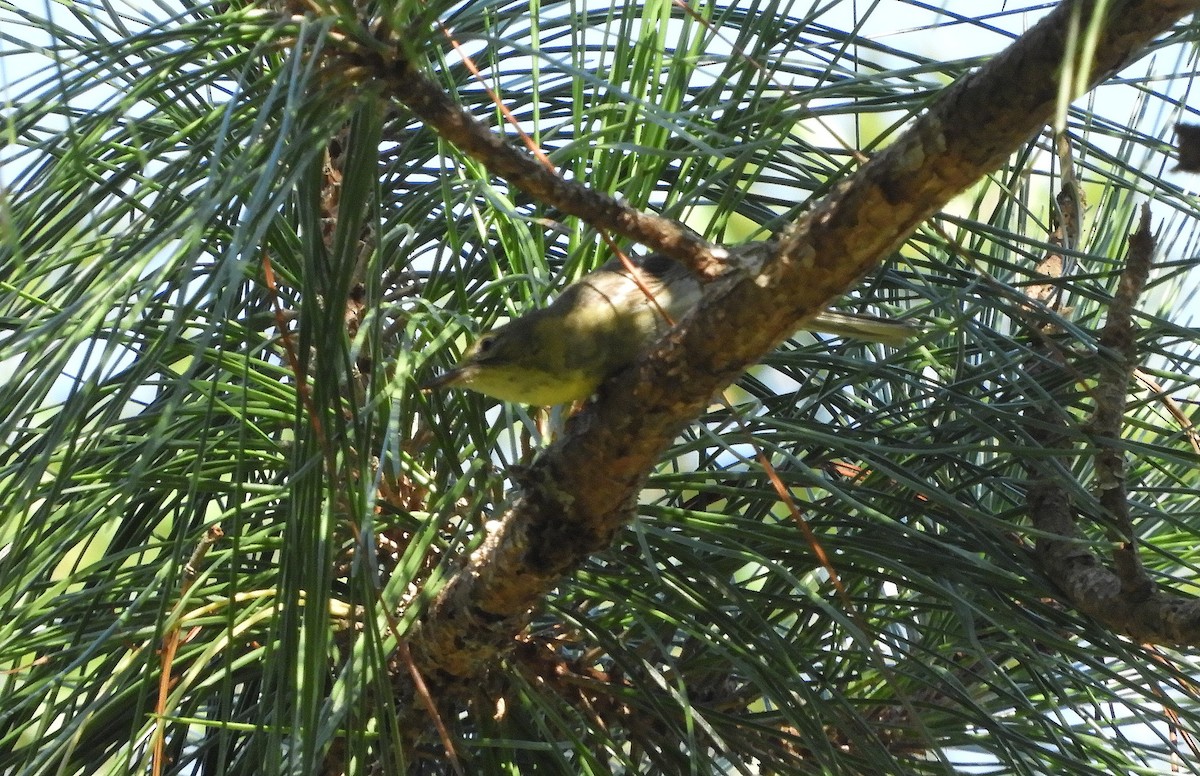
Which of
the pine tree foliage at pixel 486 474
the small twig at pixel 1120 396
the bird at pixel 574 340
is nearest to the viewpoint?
the pine tree foliage at pixel 486 474

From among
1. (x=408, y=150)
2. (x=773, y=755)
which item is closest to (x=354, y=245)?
(x=408, y=150)

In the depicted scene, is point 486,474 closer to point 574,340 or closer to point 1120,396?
point 574,340

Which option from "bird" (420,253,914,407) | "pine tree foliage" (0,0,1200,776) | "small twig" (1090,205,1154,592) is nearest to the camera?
"pine tree foliage" (0,0,1200,776)

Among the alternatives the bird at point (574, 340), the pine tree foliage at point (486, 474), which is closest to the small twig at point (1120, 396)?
the pine tree foliage at point (486, 474)

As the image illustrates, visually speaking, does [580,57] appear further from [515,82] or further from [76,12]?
[76,12]

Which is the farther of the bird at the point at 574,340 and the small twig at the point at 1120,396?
the bird at the point at 574,340

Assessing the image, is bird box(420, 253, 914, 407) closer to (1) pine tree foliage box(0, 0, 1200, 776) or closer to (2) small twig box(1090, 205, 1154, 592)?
(1) pine tree foliage box(0, 0, 1200, 776)

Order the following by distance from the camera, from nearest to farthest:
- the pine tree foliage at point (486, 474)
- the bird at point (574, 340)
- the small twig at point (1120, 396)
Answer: the pine tree foliage at point (486, 474) → the small twig at point (1120, 396) → the bird at point (574, 340)

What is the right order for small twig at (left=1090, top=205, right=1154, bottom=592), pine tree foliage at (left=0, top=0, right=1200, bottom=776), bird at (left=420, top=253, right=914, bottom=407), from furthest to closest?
1. bird at (left=420, top=253, right=914, bottom=407)
2. small twig at (left=1090, top=205, right=1154, bottom=592)
3. pine tree foliage at (left=0, top=0, right=1200, bottom=776)

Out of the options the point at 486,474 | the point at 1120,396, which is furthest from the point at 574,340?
the point at 1120,396

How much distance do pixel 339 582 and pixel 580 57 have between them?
571 mm

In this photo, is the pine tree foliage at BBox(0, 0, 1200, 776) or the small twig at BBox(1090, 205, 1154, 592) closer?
the pine tree foliage at BBox(0, 0, 1200, 776)

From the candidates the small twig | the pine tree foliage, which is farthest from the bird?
the small twig

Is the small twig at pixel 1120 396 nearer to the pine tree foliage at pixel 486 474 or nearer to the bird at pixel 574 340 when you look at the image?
the pine tree foliage at pixel 486 474
